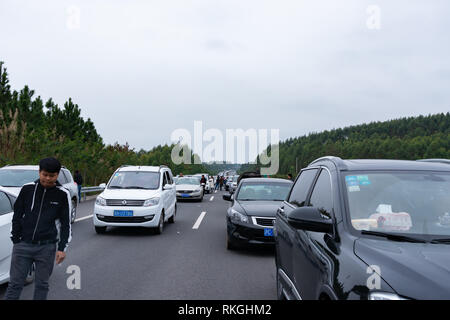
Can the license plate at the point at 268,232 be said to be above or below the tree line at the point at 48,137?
below

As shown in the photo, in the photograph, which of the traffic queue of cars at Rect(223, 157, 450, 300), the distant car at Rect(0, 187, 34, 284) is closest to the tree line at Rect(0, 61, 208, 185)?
the distant car at Rect(0, 187, 34, 284)

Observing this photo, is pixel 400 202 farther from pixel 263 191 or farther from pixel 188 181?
pixel 188 181

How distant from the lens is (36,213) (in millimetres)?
4152

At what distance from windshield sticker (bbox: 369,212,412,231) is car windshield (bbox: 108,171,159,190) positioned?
375 inches

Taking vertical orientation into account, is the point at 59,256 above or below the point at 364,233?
below

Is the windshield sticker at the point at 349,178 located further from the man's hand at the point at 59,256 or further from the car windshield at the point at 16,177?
the car windshield at the point at 16,177

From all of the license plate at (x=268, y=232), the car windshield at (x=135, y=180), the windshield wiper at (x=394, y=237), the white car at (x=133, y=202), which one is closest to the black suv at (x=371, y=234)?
the windshield wiper at (x=394, y=237)

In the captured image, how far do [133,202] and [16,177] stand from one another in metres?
3.57

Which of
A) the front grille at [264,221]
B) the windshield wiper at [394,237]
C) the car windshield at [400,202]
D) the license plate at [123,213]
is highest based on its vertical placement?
the car windshield at [400,202]

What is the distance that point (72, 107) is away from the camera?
47906 mm

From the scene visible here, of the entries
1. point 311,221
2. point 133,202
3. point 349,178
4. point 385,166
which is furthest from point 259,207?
point 311,221

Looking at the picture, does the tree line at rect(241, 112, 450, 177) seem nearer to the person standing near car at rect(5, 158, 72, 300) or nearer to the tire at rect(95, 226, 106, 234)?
the tire at rect(95, 226, 106, 234)

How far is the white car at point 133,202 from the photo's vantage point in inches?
433
